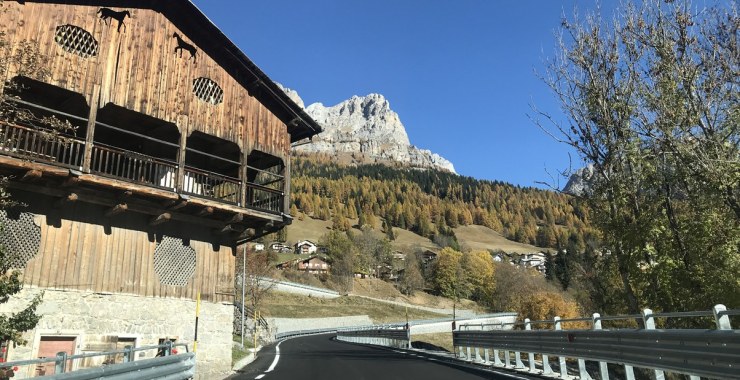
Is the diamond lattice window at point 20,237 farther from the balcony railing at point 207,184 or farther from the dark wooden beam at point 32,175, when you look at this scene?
the balcony railing at point 207,184

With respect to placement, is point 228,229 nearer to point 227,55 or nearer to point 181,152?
point 181,152

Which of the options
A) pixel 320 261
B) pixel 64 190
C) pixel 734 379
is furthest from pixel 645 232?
pixel 320 261

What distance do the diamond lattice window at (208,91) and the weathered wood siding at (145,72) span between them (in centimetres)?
15

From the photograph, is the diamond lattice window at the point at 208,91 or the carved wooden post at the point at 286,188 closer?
the diamond lattice window at the point at 208,91

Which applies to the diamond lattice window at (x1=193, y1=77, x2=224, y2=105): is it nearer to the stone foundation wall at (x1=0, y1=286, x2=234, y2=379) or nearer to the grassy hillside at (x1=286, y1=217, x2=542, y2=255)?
the stone foundation wall at (x1=0, y1=286, x2=234, y2=379)

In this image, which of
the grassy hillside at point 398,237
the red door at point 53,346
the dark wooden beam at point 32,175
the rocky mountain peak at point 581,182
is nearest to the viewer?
the dark wooden beam at point 32,175

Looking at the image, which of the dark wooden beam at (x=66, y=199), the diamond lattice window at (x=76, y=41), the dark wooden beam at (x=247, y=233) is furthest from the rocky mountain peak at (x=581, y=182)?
the diamond lattice window at (x=76, y=41)

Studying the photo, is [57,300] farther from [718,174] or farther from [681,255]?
[681,255]

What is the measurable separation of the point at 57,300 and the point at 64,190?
2866mm

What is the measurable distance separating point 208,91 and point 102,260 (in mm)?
6872

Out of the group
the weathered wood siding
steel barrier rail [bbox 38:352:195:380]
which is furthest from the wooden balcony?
steel barrier rail [bbox 38:352:195:380]

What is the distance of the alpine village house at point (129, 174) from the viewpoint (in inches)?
511

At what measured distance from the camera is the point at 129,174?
651 inches

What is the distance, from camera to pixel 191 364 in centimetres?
1058
